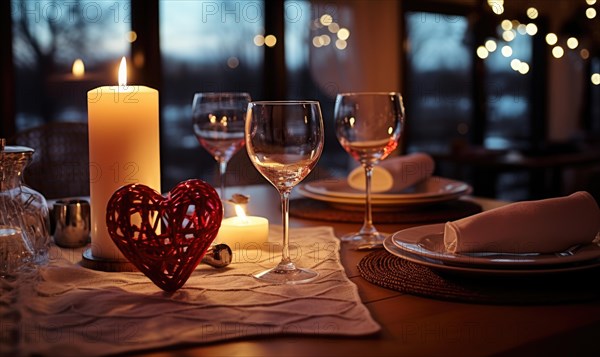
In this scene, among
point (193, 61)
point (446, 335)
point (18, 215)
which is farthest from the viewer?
point (193, 61)

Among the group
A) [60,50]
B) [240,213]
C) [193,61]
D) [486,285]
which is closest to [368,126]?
[240,213]

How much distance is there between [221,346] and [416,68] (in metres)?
5.34

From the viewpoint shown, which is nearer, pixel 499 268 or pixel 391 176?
pixel 499 268

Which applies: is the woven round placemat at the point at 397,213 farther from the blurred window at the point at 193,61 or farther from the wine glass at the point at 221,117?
the blurred window at the point at 193,61

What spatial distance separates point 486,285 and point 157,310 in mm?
383

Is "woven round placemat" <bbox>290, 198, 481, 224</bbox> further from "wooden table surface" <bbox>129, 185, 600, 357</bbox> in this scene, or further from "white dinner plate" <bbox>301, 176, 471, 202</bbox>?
"wooden table surface" <bbox>129, 185, 600, 357</bbox>

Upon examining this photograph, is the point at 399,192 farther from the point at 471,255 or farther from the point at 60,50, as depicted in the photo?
the point at 60,50

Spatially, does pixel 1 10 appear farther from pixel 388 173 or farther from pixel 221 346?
pixel 221 346

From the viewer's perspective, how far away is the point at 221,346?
0.65 metres

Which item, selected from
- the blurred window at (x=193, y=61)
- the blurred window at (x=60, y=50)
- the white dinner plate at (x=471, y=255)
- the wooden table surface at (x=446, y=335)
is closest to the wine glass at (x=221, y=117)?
the white dinner plate at (x=471, y=255)

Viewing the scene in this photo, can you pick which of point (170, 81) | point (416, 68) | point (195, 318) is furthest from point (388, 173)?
point (416, 68)

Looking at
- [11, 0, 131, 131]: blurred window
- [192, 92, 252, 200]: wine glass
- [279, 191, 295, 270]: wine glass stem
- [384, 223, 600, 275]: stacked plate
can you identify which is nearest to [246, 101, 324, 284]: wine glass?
[279, 191, 295, 270]: wine glass stem

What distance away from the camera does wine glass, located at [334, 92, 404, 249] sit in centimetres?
111

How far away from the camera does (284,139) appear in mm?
845
